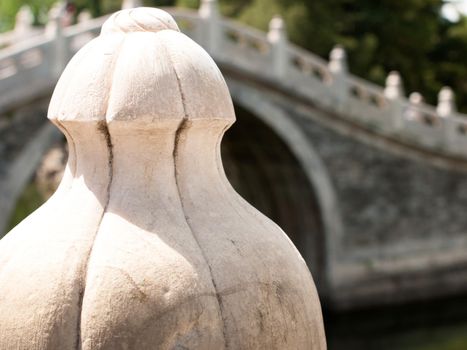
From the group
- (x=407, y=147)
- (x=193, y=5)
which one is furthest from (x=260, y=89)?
(x=193, y=5)

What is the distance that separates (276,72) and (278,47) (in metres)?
0.35

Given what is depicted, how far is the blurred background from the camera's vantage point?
45.0 feet

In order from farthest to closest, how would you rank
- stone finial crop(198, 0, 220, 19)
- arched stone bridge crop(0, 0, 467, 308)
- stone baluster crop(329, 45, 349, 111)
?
stone baluster crop(329, 45, 349, 111), arched stone bridge crop(0, 0, 467, 308), stone finial crop(198, 0, 220, 19)

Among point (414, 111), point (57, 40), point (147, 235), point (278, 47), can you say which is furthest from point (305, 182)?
point (147, 235)

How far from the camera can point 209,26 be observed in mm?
13484

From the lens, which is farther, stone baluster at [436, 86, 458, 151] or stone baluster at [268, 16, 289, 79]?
stone baluster at [436, 86, 458, 151]

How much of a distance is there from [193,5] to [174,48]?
18281mm

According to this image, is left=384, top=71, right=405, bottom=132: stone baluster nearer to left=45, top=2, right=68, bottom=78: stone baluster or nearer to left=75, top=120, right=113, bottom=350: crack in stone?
left=45, top=2, right=68, bottom=78: stone baluster

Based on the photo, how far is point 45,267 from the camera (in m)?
2.60

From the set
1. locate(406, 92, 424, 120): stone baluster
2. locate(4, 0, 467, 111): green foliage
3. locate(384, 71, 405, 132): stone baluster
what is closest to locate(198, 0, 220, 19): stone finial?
locate(384, 71, 405, 132): stone baluster

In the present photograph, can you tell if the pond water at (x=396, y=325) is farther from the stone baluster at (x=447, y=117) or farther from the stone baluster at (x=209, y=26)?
the stone baluster at (x=209, y=26)

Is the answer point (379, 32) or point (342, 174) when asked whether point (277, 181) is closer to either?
point (342, 174)

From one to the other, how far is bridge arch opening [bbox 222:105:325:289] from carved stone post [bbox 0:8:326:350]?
A: 39.8 ft

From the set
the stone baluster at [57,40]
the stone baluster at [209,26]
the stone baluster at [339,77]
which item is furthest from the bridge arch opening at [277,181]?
the stone baluster at [57,40]
